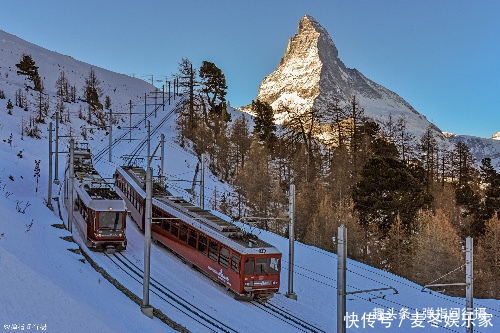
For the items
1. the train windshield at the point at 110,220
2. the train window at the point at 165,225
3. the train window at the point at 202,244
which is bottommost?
the train window at the point at 202,244

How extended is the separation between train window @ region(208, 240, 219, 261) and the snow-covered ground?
1348 millimetres

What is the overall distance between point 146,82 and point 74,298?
400 ft

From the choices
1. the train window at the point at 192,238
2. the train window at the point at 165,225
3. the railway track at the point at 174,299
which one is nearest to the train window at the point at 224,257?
the railway track at the point at 174,299

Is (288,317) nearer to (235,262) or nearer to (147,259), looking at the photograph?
(235,262)

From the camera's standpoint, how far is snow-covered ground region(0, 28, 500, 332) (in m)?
13.4

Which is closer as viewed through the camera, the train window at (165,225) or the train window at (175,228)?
the train window at (175,228)

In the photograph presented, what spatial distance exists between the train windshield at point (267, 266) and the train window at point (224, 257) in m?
1.51

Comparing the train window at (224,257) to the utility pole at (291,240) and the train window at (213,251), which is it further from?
the utility pole at (291,240)

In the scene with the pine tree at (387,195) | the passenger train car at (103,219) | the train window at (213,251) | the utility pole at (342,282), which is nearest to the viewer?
the utility pole at (342,282)

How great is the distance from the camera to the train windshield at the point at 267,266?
1989 centimetres

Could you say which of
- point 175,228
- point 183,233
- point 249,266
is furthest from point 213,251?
point 175,228

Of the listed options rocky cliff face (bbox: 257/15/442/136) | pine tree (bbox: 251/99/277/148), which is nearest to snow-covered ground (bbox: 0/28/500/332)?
pine tree (bbox: 251/99/277/148)

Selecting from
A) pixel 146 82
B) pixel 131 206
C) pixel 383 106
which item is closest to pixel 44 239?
pixel 131 206

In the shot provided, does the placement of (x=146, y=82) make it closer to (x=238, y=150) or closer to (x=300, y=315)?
(x=238, y=150)
